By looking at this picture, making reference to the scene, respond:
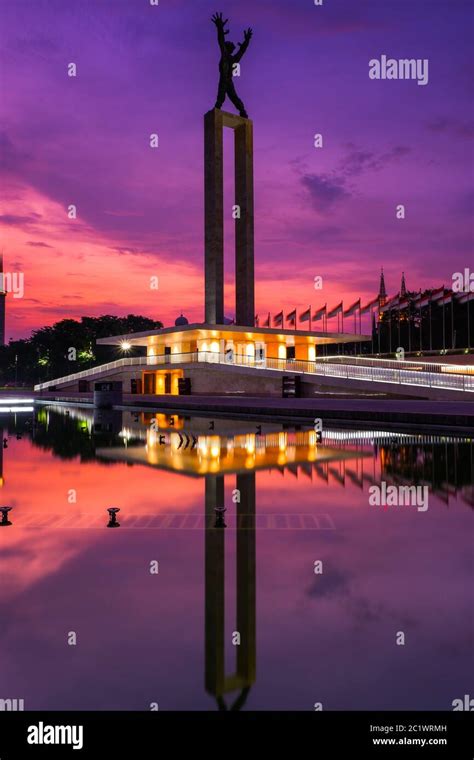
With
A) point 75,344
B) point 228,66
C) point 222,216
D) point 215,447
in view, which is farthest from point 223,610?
point 75,344

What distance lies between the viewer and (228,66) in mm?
53406

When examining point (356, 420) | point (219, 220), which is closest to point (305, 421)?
point (356, 420)

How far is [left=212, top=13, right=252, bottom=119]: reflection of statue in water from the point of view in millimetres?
52000

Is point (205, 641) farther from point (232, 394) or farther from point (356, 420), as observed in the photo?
point (232, 394)

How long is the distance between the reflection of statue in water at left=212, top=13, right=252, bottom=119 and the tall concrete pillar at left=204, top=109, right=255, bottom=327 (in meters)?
1.93

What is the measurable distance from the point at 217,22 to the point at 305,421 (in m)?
45.0

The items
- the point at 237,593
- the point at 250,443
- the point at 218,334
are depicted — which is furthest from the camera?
the point at 218,334

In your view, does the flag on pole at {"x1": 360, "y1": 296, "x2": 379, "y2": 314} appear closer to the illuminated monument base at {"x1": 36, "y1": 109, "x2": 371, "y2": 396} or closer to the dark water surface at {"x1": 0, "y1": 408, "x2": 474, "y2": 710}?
Answer: the illuminated monument base at {"x1": 36, "y1": 109, "x2": 371, "y2": 396}

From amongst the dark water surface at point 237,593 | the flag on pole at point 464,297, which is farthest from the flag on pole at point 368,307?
the dark water surface at point 237,593

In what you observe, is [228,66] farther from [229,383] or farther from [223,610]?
[223,610]

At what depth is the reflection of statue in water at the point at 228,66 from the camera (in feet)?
171

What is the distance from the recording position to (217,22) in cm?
5128

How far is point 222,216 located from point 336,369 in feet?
72.3
